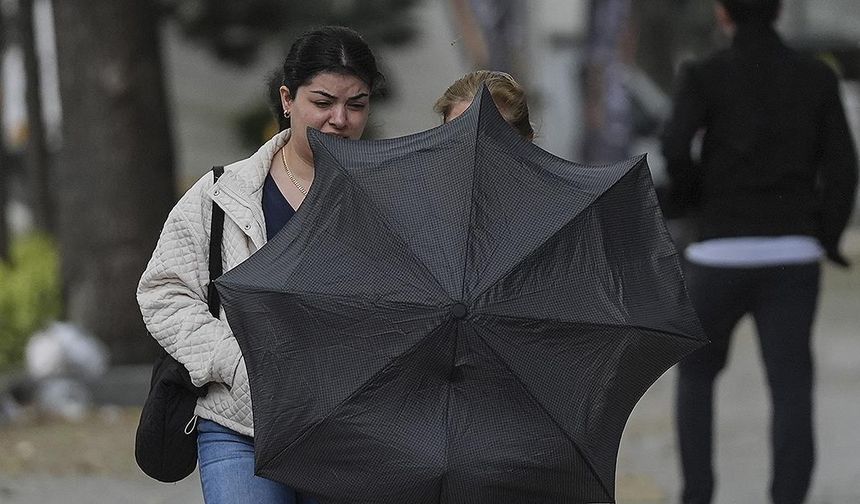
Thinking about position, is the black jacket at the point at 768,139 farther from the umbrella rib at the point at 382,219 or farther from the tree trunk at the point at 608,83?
the tree trunk at the point at 608,83

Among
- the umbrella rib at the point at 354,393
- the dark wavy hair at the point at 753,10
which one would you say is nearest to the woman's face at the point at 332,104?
the umbrella rib at the point at 354,393

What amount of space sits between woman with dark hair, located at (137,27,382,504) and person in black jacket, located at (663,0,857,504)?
223 centimetres

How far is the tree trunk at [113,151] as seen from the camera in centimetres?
955

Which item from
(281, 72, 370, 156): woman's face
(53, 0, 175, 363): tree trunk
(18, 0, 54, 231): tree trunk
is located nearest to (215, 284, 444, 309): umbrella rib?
(281, 72, 370, 156): woman's face

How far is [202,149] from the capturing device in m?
25.4

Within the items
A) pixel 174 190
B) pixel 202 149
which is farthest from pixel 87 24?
pixel 202 149

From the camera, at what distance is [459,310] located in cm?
299

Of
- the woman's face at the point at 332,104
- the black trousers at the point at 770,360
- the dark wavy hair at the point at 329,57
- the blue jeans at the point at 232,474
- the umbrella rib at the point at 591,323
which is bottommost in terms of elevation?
the black trousers at the point at 770,360

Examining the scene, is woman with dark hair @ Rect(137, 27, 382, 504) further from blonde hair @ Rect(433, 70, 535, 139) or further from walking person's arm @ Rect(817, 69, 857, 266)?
walking person's arm @ Rect(817, 69, 857, 266)

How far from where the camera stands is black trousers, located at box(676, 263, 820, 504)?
5.43m

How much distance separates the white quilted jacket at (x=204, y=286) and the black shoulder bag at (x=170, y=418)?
44 millimetres

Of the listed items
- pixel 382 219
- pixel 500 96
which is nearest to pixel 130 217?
pixel 500 96

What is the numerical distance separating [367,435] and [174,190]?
699 cm

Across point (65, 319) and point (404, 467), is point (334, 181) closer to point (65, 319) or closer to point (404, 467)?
point (404, 467)
